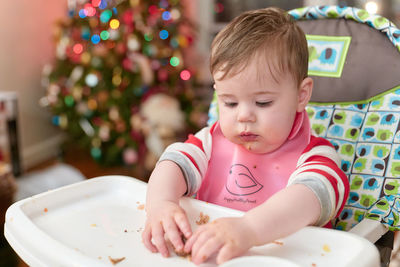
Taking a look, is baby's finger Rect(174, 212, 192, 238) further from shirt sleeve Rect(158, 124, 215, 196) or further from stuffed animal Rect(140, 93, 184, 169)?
stuffed animal Rect(140, 93, 184, 169)

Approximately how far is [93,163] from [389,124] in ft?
8.29

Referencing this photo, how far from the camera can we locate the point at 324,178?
0.80m

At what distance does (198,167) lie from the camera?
37.9 inches

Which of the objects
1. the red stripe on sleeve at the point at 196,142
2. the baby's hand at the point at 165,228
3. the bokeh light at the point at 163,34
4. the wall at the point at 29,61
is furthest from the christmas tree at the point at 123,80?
the baby's hand at the point at 165,228

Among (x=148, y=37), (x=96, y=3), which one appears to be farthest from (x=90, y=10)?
(x=148, y=37)

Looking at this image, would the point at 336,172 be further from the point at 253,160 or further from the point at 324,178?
the point at 253,160

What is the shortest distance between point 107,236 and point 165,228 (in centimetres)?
12

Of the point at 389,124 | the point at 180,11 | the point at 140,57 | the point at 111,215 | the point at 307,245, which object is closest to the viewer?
the point at 307,245

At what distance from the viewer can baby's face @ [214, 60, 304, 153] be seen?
828 millimetres

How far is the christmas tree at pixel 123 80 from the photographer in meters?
2.90

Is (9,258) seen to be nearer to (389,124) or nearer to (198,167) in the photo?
(198,167)

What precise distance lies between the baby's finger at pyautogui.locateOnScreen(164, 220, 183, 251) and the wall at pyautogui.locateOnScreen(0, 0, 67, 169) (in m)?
2.60

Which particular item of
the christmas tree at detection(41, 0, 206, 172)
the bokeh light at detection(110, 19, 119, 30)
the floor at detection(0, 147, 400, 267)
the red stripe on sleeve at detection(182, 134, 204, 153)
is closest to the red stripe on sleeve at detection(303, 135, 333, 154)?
the red stripe on sleeve at detection(182, 134, 204, 153)

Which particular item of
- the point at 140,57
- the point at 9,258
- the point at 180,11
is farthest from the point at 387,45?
the point at 180,11
